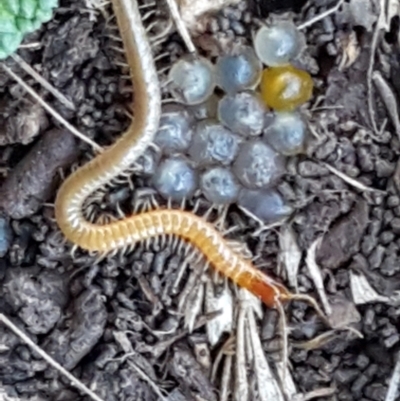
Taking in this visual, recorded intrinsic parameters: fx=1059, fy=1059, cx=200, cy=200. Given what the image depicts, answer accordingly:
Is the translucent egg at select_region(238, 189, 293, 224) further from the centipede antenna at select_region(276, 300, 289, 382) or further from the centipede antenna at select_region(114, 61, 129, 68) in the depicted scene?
the centipede antenna at select_region(114, 61, 129, 68)

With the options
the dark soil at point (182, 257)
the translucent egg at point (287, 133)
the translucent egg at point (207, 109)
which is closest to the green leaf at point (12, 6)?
the dark soil at point (182, 257)

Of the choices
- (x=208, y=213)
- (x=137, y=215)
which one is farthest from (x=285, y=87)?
(x=137, y=215)

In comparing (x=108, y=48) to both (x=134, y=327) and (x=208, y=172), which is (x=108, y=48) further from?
(x=134, y=327)

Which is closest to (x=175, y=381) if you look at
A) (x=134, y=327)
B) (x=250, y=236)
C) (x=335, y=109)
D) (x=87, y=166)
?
(x=134, y=327)

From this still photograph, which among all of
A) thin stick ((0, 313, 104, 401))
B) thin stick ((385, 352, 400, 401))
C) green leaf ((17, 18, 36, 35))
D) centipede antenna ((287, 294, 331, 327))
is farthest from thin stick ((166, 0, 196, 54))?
thin stick ((385, 352, 400, 401))

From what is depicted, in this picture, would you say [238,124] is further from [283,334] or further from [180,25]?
[283,334]

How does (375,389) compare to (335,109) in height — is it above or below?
below

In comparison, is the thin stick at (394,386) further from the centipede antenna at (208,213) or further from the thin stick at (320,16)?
the thin stick at (320,16)
